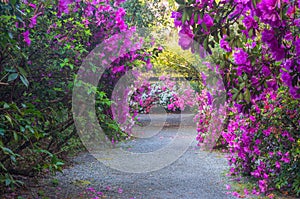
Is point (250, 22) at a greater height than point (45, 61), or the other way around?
point (250, 22)

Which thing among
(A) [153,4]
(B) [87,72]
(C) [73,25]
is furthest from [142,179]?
(A) [153,4]

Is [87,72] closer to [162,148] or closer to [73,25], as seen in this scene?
[73,25]

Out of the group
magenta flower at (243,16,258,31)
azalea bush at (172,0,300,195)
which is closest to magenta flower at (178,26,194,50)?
azalea bush at (172,0,300,195)

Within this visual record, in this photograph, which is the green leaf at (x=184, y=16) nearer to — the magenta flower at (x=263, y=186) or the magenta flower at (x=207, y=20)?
the magenta flower at (x=207, y=20)

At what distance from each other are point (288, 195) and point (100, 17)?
280 centimetres

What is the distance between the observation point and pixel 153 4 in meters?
12.7

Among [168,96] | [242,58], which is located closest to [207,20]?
→ [242,58]

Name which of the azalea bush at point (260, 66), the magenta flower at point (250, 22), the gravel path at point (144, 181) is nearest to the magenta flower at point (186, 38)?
the azalea bush at point (260, 66)

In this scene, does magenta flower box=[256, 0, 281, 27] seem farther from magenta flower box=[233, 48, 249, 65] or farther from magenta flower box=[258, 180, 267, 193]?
magenta flower box=[258, 180, 267, 193]

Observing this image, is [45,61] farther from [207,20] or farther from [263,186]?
[263,186]

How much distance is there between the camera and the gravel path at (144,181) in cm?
426

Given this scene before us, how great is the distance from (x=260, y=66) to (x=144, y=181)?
2.94 metres

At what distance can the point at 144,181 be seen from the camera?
195 inches

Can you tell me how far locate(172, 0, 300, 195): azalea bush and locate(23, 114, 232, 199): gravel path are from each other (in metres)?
0.66
